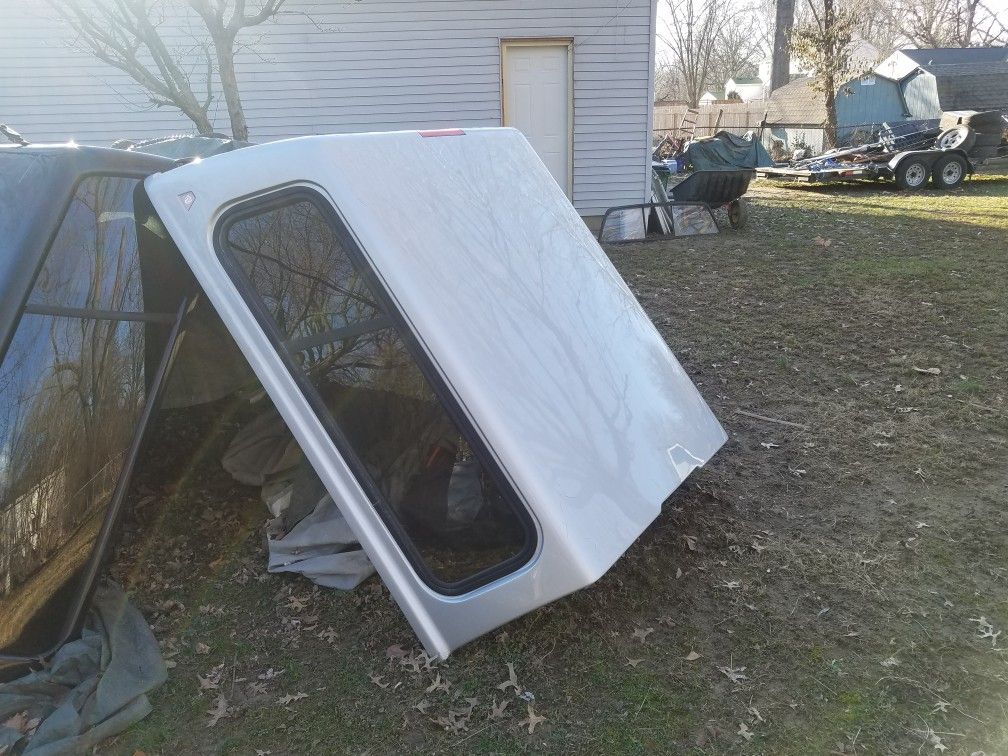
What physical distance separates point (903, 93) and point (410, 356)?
1178 inches

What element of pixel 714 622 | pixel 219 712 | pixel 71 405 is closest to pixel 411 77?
pixel 71 405

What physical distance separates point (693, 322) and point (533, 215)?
3625 millimetres

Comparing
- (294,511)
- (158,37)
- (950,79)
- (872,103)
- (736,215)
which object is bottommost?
(294,511)

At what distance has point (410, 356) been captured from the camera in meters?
2.41

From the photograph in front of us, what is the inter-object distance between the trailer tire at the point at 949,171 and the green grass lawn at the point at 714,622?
12.2 m

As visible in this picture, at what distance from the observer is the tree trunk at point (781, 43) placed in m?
29.9

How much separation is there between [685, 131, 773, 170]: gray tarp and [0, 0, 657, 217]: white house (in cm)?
852

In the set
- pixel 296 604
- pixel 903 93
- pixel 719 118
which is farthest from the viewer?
pixel 719 118

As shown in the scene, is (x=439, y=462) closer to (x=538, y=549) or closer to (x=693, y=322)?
(x=538, y=549)

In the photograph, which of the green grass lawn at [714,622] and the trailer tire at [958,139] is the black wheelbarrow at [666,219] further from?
the trailer tire at [958,139]

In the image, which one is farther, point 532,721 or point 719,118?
point 719,118

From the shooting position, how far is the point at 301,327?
245 centimetres

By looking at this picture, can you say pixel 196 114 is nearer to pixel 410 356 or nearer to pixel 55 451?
pixel 55 451

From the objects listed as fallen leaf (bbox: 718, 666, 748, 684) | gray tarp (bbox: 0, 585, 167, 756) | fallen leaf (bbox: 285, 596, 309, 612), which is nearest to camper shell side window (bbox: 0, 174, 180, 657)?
gray tarp (bbox: 0, 585, 167, 756)
